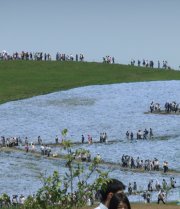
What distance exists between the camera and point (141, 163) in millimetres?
Result: 66000

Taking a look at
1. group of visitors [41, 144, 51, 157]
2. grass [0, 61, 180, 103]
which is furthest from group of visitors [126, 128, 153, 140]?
grass [0, 61, 180, 103]

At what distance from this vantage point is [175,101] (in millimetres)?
90500

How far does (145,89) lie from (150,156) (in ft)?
108

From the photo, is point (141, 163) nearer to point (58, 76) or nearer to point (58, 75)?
point (58, 76)

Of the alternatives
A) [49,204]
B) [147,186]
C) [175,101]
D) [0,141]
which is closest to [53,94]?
[175,101]

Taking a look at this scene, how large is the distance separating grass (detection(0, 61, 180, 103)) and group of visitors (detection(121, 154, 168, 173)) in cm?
3288

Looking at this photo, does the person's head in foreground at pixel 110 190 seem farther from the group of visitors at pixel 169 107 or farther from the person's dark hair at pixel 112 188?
the group of visitors at pixel 169 107

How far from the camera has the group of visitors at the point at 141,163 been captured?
64875 mm

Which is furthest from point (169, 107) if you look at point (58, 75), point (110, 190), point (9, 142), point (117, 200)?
point (117, 200)

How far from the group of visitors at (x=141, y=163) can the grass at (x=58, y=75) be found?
3288 centimetres

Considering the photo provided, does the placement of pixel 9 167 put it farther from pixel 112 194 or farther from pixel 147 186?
pixel 112 194

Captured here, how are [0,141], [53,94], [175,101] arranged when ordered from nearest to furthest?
[0,141] < [175,101] < [53,94]

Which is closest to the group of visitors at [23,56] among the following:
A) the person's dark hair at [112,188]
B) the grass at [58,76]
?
the grass at [58,76]

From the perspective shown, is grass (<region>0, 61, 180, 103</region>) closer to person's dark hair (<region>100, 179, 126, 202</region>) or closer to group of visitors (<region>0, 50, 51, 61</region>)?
group of visitors (<region>0, 50, 51, 61</region>)
